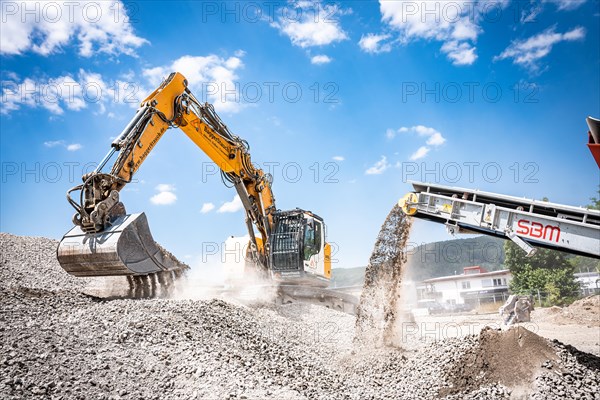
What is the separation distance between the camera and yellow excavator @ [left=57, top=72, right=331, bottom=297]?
26.2 feet

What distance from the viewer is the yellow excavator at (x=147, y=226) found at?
7977mm

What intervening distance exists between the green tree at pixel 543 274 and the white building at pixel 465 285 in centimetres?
340

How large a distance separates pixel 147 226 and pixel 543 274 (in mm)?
26764

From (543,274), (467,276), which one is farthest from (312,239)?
(467,276)

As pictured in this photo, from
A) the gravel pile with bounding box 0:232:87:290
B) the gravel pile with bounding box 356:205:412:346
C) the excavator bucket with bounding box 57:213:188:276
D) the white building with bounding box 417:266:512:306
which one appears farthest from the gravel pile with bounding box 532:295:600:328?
the white building with bounding box 417:266:512:306

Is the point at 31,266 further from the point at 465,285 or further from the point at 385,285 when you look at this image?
the point at 465,285

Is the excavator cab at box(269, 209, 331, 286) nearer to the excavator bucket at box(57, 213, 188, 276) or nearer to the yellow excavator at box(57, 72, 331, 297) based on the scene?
the yellow excavator at box(57, 72, 331, 297)

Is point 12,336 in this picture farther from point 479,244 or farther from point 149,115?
Answer: point 479,244

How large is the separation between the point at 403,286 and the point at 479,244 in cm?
2643

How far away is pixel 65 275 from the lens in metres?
10.3

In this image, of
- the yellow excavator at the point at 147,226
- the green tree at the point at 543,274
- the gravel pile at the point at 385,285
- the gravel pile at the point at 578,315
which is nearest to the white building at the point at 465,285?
the green tree at the point at 543,274

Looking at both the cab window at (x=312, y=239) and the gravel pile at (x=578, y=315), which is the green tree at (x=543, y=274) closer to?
the gravel pile at (x=578, y=315)

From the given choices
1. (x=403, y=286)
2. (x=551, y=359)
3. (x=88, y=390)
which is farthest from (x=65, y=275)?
(x=551, y=359)

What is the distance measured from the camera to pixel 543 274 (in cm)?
2803
